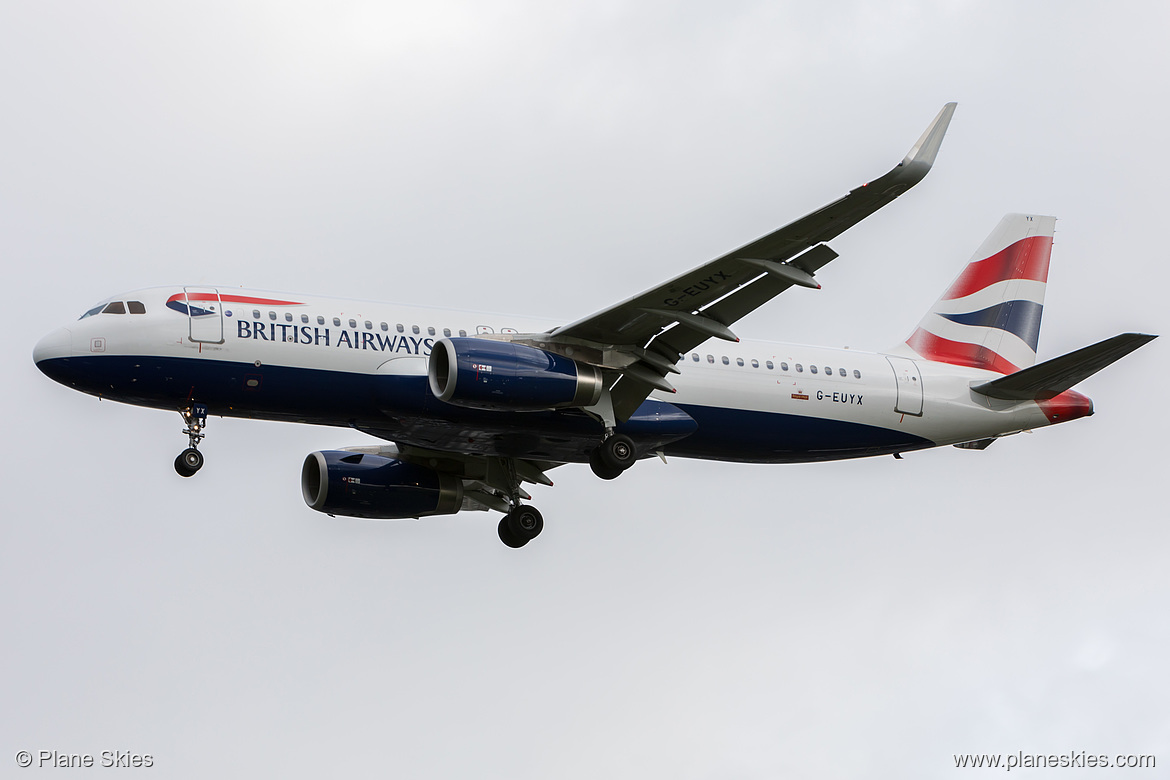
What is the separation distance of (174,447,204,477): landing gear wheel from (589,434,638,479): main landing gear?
27.0 ft

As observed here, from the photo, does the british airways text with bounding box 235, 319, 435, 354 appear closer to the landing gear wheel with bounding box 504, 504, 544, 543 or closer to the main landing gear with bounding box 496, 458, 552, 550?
the main landing gear with bounding box 496, 458, 552, 550

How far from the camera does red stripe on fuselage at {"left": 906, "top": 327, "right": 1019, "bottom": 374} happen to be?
33.5 metres

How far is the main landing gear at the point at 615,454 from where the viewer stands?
28.5 m

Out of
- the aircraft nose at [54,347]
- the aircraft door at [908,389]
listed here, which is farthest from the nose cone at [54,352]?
the aircraft door at [908,389]

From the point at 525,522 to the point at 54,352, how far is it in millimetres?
11443

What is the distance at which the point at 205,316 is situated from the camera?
87.8 ft

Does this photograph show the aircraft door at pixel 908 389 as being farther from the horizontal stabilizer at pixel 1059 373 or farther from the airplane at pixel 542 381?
the horizontal stabilizer at pixel 1059 373

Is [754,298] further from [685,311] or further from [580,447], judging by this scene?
[580,447]

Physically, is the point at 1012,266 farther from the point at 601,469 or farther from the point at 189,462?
the point at 189,462

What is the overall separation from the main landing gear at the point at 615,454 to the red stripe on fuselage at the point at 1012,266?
11205 millimetres

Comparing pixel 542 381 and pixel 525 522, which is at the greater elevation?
pixel 542 381

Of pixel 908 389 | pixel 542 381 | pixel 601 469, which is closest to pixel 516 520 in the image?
pixel 601 469

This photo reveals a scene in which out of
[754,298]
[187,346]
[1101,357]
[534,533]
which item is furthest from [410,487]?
[1101,357]

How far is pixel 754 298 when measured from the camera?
26266 millimetres
